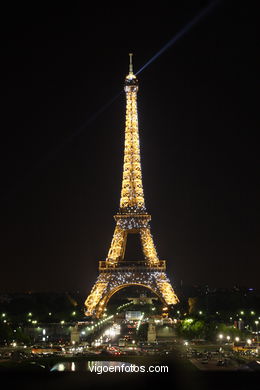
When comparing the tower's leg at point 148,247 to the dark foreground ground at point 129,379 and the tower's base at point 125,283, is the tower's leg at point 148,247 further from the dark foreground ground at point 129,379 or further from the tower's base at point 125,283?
the dark foreground ground at point 129,379

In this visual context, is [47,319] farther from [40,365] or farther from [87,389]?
[87,389]

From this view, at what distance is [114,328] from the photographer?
8612 centimetres

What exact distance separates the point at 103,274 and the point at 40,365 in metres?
41.6

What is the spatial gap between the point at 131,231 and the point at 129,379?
49.0 metres

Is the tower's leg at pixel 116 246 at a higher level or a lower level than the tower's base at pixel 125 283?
higher

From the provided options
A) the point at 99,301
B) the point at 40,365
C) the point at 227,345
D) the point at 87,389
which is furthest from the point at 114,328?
the point at 87,389

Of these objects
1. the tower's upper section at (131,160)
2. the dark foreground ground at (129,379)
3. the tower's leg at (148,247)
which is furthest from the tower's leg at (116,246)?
the dark foreground ground at (129,379)

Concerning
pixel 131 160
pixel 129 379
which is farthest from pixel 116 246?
pixel 129 379

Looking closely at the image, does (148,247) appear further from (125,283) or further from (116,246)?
(125,283)

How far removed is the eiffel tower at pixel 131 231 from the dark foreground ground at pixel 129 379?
1675 inches

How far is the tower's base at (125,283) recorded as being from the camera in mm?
84062

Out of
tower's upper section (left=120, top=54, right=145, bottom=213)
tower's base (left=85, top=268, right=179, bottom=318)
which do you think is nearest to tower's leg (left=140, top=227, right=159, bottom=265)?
tower's base (left=85, top=268, right=179, bottom=318)

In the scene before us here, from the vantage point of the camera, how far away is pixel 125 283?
85.8 meters

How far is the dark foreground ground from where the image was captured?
34.2 metres
